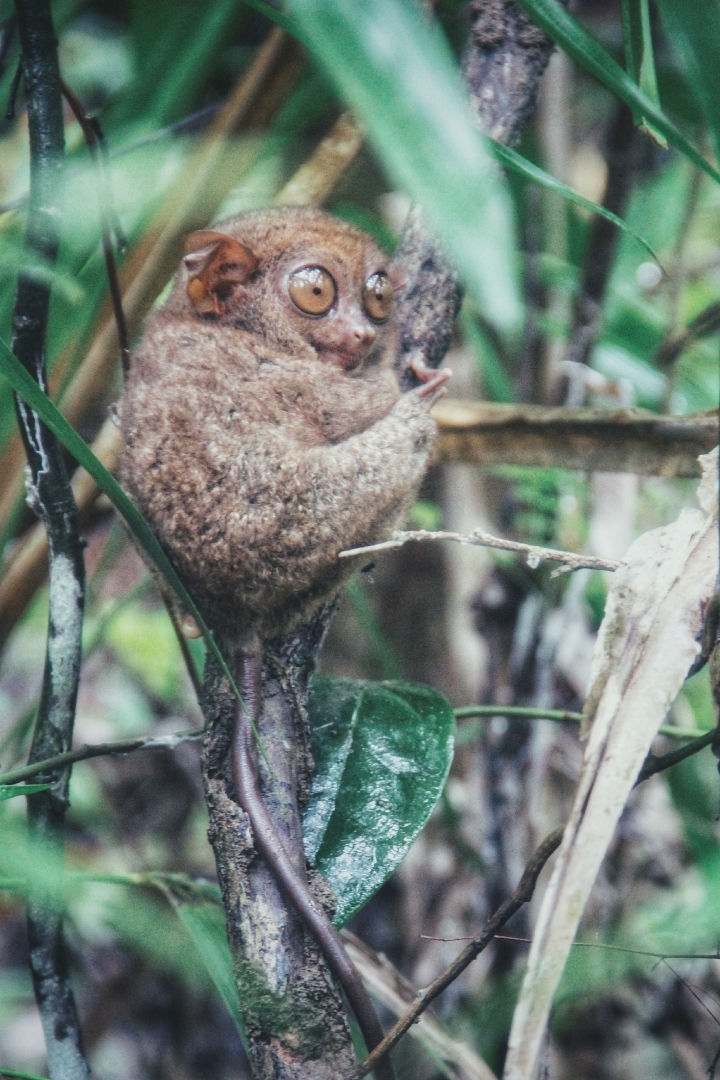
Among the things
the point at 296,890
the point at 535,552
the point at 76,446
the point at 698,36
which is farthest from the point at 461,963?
the point at 698,36

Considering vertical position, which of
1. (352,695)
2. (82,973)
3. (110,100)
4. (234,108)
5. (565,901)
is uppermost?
(110,100)

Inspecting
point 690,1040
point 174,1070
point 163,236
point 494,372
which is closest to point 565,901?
point 163,236

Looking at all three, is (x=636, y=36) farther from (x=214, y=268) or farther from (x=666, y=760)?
(x=666, y=760)

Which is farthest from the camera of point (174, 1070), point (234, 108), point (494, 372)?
point (174, 1070)

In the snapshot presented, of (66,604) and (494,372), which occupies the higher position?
(494,372)

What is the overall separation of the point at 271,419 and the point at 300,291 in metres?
0.37

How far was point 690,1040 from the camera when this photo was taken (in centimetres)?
270

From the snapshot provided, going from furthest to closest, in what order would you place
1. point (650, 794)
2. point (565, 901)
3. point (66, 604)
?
point (650, 794) < point (66, 604) < point (565, 901)

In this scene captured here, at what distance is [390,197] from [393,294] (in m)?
2.43

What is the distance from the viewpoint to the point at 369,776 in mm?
1448

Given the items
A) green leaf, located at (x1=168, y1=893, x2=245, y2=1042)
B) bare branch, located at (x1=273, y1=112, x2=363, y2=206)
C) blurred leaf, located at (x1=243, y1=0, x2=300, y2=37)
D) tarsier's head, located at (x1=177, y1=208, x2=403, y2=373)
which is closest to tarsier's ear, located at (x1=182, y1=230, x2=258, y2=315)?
tarsier's head, located at (x1=177, y1=208, x2=403, y2=373)

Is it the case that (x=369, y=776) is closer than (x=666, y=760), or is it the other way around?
(x=666, y=760)

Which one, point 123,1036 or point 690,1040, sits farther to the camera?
point 123,1036

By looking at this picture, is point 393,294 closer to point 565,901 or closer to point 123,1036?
point 565,901
